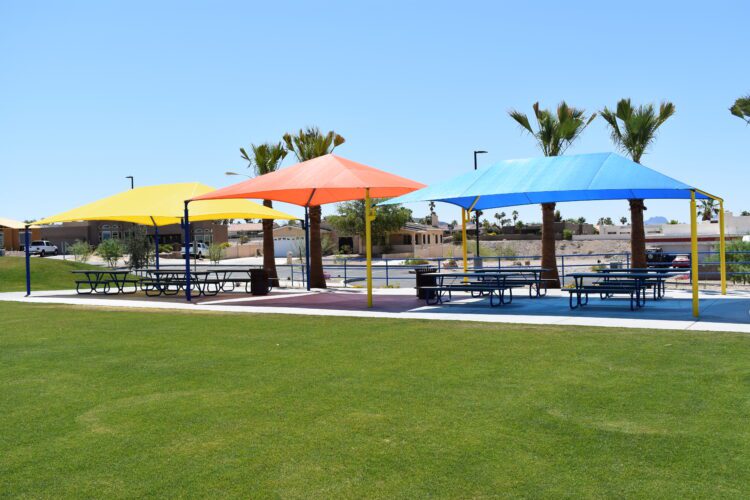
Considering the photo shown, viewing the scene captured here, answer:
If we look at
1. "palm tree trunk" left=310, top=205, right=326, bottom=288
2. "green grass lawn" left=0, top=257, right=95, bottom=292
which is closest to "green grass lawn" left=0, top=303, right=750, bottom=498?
"palm tree trunk" left=310, top=205, right=326, bottom=288

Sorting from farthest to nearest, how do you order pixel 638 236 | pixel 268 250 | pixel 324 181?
pixel 268 250
pixel 638 236
pixel 324 181

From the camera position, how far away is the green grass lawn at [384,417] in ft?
15.5

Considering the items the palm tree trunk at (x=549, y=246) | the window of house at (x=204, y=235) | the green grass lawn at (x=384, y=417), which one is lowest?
the green grass lawn at (x=384, y=417)

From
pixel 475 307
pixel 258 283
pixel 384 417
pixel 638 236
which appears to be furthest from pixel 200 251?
pixel 384 417

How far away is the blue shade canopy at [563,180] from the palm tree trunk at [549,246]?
97.1 inches

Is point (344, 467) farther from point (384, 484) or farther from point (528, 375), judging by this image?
point (528, 375)

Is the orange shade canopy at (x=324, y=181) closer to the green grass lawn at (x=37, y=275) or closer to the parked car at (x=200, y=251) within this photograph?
the green grass lawn at (x=37, y=275)

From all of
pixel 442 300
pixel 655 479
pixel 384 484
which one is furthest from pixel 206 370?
pixel 442 300

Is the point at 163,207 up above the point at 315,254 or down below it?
above

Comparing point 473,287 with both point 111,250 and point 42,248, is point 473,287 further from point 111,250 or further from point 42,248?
point 42,248

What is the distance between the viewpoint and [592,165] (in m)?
15.2

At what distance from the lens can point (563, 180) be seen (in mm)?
14734

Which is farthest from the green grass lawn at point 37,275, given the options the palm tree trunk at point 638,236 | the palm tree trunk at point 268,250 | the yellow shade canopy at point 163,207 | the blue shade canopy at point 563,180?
the palm tree trunk at point 638,236

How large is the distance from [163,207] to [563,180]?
479 inches
